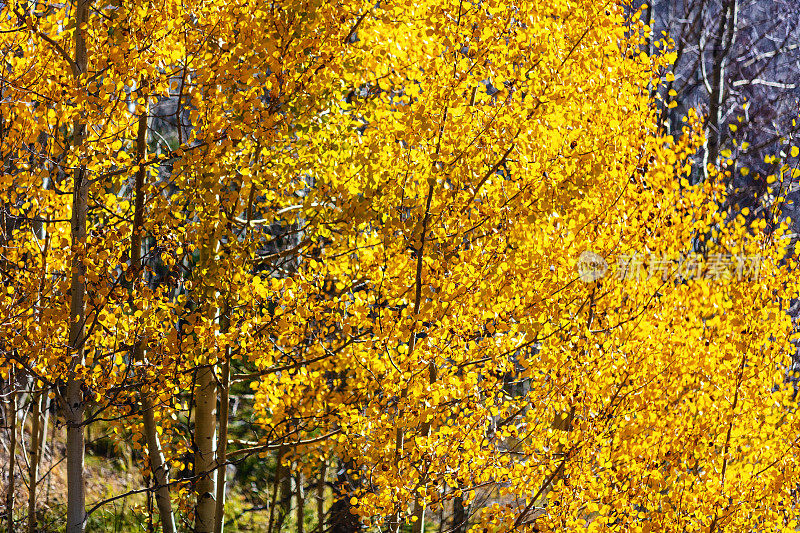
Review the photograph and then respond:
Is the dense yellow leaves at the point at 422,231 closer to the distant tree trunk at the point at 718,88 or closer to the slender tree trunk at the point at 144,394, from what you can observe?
the slender tree trunk at the point at 144,394

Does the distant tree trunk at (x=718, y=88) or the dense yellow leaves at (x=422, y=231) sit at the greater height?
the distant tree trunk at (x=718, y=88)

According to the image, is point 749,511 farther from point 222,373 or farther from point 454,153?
point 222,373

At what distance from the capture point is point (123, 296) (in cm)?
465

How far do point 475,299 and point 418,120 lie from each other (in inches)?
46.8

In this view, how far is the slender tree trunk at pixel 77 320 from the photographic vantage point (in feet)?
14.9

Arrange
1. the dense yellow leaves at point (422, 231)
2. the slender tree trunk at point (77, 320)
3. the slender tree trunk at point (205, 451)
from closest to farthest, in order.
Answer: the dense yellow leaves at point (422, 231) → the slender tree trunk at point (77, 320) → the slender tree trunk at point (205, 451)

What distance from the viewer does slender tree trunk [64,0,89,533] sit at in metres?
4.53

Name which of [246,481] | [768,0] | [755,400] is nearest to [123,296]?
[755,400]

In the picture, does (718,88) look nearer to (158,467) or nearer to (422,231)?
(422,231)

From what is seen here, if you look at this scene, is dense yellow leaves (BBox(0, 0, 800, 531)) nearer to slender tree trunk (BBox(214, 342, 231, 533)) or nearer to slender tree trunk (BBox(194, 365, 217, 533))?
slender tree trunk (BBox(214, 342, 231, 533))

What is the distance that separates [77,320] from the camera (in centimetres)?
462

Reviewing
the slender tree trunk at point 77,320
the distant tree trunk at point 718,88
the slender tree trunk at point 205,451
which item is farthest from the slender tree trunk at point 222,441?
the distant tree trunk at point 718,88

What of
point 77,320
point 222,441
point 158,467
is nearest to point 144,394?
point 77,320

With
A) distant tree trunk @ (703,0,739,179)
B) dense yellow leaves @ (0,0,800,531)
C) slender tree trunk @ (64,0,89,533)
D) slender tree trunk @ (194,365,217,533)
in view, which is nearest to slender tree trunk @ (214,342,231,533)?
slender tree trunk @ (194,365,217,533)
